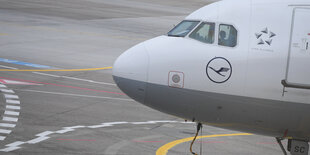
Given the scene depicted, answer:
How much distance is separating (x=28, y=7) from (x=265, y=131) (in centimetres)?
5444

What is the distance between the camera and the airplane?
13.2 metres

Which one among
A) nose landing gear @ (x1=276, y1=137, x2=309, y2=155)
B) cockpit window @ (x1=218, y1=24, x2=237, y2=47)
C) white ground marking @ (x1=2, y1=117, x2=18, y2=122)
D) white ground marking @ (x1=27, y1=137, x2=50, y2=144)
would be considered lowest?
white ground marking @ (x1=27, y1=137, x2=50, y2=144)

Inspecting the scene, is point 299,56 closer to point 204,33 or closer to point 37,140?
point 204,33

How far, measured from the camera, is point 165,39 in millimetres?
14336

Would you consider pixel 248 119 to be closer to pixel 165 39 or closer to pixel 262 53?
pixel 262 53

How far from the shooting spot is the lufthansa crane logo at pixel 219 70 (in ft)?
44.2

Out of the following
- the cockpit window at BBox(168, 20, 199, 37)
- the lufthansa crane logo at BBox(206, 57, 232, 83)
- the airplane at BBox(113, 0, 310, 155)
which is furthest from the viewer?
the cockpit window at BBox(168, 20, 199, 37)

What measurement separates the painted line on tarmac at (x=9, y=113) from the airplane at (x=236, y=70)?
755cm

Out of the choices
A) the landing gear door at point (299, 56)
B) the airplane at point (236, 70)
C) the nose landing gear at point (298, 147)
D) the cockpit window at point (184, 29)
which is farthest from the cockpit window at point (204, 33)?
the nose landing gear at point (298, 147)

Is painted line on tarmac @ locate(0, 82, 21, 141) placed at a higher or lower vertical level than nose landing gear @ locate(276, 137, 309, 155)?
lower

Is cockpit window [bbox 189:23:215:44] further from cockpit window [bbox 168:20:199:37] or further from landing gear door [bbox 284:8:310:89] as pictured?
landing gear door [bbox 284:8:310:89]

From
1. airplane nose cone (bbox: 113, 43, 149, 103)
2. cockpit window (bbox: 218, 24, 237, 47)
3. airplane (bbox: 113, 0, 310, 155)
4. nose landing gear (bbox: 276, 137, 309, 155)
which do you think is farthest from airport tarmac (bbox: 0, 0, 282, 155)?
cockpit window (bbox: 218, 24, 237, 47)

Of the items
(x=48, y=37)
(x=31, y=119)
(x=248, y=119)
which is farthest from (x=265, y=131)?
(x=48, y=37)

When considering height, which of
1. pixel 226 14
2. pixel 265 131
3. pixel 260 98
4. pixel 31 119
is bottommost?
pixel 31 119
